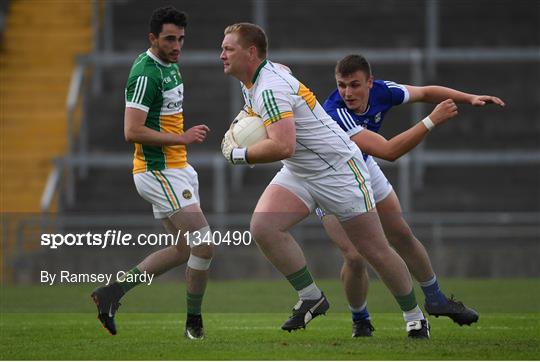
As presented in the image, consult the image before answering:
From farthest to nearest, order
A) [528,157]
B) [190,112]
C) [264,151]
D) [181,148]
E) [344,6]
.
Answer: [344,6], [190,112], [528,157], [181,148], [264,151]

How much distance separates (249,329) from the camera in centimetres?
1055

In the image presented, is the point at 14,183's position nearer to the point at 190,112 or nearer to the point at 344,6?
the point at 190,112

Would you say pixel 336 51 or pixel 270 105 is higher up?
pixel 270 105

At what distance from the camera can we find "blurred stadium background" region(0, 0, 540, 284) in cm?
1844

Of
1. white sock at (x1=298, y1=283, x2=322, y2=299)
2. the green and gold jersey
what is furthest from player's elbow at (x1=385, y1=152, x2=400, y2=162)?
the green and gold jersey

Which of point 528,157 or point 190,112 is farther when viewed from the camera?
point 190,112

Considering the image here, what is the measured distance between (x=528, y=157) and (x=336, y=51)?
4.02 metres

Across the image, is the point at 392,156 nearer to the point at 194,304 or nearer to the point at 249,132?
the point at 249,132

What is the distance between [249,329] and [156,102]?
6.61 ft

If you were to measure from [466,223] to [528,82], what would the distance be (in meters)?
4.20

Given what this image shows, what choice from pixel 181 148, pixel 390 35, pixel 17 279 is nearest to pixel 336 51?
pixel 390 35

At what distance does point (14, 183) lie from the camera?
893 inches

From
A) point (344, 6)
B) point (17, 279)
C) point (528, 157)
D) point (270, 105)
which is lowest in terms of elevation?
point (17, 279)

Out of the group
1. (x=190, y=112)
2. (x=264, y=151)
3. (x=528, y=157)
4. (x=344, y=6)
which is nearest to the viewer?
(x=264, y=151)
